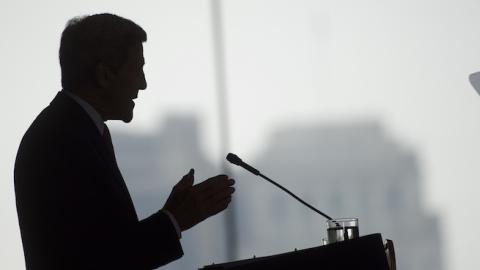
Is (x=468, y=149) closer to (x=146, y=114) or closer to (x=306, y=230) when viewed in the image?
(x=306, y=230)

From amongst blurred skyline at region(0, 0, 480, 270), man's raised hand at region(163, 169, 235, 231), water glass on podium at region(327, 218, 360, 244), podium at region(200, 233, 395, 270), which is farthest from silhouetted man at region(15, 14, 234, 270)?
blurred skyline at region(0, 0, 480, 270)

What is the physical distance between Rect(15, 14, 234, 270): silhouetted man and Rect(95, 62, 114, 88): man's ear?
1.8 inches

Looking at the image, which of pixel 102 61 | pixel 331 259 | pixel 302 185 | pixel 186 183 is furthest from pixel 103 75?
pixel 302 185

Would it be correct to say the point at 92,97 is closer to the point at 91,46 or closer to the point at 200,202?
the point at 91,46

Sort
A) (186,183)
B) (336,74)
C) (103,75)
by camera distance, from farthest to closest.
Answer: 1. (336,74)
2. (103,75)
3. (186,183)

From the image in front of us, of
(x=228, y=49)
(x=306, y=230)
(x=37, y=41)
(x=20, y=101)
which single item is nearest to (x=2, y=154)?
(x=20, y=101)

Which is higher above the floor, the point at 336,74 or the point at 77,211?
the point at 336,74

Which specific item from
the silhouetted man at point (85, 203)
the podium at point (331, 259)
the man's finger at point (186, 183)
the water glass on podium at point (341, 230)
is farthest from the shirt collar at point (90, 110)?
the water glass on podium at point (341, 230)

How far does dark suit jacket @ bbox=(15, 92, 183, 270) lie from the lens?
4.38 ft

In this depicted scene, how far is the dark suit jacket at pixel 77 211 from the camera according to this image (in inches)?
52.6

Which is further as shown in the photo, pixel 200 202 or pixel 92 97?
pixel 92 97

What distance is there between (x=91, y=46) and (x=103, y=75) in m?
0.07

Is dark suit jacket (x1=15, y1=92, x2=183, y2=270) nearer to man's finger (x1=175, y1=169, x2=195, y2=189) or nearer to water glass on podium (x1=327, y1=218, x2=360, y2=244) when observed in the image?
man's finger (x1=175, y1=169, x2=195, y2=189)

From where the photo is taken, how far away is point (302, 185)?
3955 millimetres
